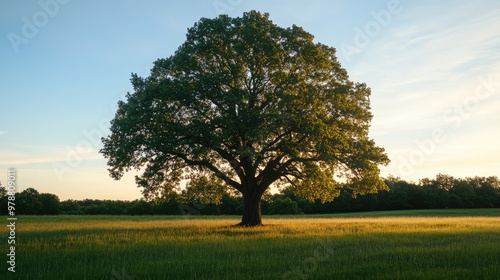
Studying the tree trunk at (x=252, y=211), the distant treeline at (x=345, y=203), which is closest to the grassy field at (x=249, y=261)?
the tree trunk at (x=252, y=211)

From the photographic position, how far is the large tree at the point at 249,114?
30.2 m

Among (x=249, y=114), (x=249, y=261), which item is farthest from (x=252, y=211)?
(x=249, y=261)

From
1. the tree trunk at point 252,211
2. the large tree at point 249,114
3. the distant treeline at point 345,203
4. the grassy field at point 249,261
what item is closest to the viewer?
the grassy field at point 249,261

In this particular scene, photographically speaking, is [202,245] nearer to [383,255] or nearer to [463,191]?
[383,255]

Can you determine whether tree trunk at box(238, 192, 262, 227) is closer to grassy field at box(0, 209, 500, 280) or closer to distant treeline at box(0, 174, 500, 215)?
grassy field at box(0, 209, 500, 280)

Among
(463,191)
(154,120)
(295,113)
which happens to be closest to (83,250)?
(154,120)

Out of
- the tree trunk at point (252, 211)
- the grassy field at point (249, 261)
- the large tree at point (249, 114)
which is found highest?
the large tree at point (249, 114)

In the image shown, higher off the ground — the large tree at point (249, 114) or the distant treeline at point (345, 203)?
the large tree at point (249, 114)

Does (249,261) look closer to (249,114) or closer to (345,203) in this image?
(249,114)

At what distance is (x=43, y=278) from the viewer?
11.5 metres

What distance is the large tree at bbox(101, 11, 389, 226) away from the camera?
30.2 meters

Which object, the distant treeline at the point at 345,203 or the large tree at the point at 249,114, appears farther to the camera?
the distant treeline at the point at 345,203

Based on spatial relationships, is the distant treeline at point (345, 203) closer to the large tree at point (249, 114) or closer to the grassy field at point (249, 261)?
the large tree at point (249, 114)

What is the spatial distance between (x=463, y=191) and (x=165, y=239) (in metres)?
122
